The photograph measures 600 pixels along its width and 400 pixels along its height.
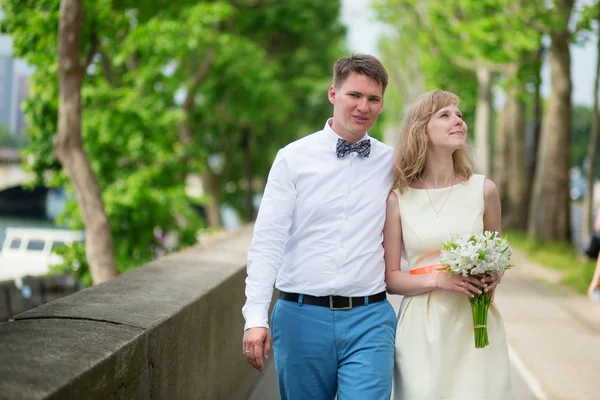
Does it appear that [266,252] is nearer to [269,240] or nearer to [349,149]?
[269,240]

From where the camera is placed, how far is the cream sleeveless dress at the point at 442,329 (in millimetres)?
3531

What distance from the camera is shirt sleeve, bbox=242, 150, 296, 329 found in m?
3.49

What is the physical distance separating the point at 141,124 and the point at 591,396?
11.3 m

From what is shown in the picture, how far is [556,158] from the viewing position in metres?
19.8

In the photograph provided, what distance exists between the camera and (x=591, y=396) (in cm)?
688

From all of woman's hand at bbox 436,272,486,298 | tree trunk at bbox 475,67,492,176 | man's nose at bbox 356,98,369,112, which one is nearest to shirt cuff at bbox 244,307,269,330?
woman's hand at bbox 436,272,486,298

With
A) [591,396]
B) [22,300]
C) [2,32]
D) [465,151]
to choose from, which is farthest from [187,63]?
[465,151]

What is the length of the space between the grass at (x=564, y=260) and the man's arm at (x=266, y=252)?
997 centimetres

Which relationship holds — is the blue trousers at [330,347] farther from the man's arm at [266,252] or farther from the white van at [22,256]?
the white van at [22,256]

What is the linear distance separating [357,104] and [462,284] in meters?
0.91

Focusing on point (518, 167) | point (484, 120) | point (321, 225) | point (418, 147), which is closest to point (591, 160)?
point (518, 167)

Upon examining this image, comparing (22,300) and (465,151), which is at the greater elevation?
(465,151)

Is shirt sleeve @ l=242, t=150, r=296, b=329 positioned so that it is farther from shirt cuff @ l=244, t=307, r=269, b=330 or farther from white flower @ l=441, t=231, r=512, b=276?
A: white flower @ l=441, t=231, r=512, b=276

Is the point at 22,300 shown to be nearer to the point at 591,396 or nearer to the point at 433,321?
the point at 591,396
